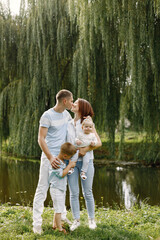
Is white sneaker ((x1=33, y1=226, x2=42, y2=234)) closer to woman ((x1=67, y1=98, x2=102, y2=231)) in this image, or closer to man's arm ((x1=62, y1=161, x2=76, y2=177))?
woman ((x1=67, y1=98, x2=102, y2=231))

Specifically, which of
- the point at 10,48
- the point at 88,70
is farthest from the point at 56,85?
the point at 10,48

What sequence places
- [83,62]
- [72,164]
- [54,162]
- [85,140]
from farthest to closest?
1. [83,62]
2. [85,140]
3. [72,164]
4. [54,162]

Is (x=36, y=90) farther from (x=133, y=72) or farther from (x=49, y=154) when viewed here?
(x=49, y=154)

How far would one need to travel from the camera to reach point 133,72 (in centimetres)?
588

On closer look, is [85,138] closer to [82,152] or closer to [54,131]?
[82,152]

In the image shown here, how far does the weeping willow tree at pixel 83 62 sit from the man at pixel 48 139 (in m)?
3.19

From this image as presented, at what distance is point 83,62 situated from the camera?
7023mm

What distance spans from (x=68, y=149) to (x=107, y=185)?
182 inches

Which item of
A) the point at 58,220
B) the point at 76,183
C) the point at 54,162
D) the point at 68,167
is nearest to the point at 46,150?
the point at 54,162

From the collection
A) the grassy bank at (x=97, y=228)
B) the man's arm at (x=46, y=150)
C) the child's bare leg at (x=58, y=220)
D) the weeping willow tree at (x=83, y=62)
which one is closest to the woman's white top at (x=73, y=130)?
the man's arm at (x=46, y=150)

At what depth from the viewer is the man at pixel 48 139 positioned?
2.82 m

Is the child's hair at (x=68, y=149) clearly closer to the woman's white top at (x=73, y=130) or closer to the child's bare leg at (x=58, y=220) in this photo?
the woman's white top at (x=73, y=130)

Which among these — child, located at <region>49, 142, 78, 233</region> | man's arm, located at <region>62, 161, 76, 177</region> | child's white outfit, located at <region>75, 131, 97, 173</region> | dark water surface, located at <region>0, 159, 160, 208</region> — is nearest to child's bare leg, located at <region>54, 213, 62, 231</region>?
child, located at <region>49, 142, 78, 233</region>

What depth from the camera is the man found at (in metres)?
2.82
